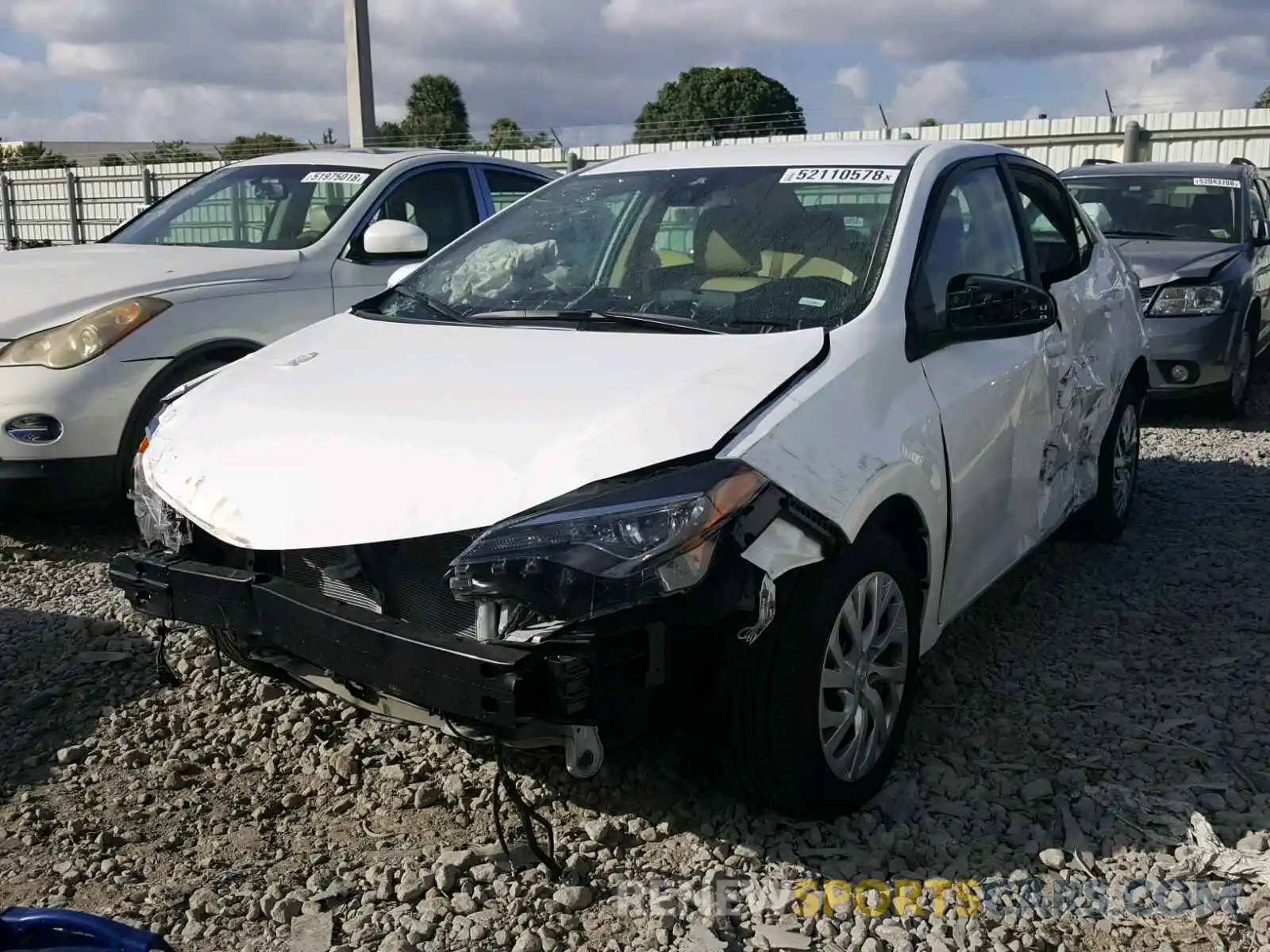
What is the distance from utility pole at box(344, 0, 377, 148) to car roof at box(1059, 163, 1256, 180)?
1011 cm

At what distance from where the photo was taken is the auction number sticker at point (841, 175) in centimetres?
Result: 375

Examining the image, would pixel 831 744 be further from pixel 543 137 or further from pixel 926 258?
pixel 543 137

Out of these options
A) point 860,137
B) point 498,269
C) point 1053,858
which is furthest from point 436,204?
point 860,137

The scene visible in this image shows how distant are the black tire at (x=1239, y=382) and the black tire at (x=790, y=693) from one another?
20.3 ft

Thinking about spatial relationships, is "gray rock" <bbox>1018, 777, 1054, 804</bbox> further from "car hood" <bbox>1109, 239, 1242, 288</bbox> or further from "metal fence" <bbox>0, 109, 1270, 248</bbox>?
"metal fence" <bbox>0, 109, 1270, 248</bbox>

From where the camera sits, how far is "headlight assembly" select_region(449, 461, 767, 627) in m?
2.41

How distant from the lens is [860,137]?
1504 cm

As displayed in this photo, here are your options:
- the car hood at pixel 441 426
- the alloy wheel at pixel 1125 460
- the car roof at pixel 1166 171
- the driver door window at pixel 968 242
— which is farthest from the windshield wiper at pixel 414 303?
the car roof at pixel 1166 171

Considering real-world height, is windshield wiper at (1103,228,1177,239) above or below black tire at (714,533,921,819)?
above

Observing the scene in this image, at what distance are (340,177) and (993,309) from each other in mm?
4130

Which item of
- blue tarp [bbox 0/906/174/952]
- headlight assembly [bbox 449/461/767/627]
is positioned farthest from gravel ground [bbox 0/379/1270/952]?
headlight assembly [bbox 449/461/767/627]

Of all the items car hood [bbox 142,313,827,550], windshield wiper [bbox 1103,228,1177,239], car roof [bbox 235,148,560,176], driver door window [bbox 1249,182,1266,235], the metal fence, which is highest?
the metal fence

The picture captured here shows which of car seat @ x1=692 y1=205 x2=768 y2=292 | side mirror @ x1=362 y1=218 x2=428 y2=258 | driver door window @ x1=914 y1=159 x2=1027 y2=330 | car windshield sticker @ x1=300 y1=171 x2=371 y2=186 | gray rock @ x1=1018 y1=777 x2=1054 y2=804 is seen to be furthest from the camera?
car windshield sticker @ x1=300 y1=171 x2=371 y2=186

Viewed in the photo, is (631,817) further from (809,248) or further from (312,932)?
(809,248)
